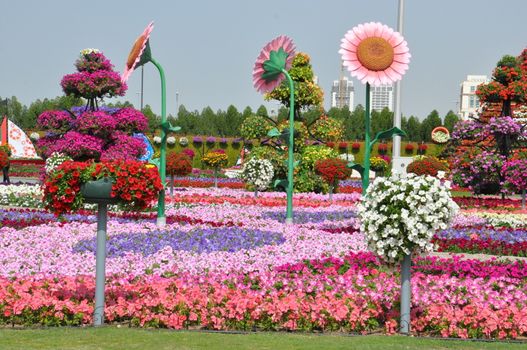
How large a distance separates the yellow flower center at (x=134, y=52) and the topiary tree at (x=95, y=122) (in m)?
7.86

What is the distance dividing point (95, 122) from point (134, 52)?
331 inches

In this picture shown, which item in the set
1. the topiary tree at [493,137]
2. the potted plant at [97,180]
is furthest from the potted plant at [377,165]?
the potted plant at [97,180]

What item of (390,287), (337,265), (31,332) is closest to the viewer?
(31,332)

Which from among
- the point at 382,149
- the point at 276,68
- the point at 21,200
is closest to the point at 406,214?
the point at 276,68

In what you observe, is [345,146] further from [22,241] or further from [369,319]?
[369,319]

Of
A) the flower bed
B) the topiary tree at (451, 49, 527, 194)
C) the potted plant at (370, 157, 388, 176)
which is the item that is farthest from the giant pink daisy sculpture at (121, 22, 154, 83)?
the potted plant at (370, 157, 388, 176)

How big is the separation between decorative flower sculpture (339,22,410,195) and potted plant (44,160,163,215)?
4471 millimetres

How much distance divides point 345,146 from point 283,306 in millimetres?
46479

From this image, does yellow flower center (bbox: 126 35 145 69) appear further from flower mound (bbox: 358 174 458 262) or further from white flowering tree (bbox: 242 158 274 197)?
white flowering tree (bbox: 242 158 274 197)

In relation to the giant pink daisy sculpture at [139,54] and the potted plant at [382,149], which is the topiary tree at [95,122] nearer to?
the giant pink daisy sculpture at [139,54]

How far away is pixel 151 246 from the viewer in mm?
11266

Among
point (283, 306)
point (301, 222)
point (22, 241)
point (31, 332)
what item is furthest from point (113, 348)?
point (301, 222)

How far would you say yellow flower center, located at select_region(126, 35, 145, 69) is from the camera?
44.8 feet

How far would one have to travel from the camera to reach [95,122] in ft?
71.7
